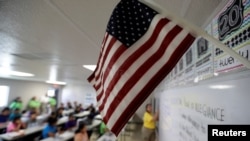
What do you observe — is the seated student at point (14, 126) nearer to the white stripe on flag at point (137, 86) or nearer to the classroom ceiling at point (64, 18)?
the classroom ceiling at point (64, 18)

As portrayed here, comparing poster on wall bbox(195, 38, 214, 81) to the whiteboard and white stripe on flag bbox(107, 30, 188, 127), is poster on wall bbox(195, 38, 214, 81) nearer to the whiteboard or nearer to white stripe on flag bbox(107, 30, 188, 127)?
the whiteboard

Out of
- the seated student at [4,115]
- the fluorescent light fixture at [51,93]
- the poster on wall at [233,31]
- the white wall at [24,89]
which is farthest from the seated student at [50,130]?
the fluorescent light fixture at [51,93]

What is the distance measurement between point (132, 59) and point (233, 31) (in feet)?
1.86

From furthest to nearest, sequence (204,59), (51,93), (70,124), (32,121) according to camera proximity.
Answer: (51,93) → (32,121) → (70,124) → (204,59)

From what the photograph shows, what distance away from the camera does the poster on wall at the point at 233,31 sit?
2.73 feet

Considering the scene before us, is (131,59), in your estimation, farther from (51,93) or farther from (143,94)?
(51,93)

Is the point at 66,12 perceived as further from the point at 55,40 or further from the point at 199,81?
the point at 199,81

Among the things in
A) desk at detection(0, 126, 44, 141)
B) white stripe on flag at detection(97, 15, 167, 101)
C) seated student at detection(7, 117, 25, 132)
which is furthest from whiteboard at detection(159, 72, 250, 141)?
seated student at detection(7, 117, 25, 132)

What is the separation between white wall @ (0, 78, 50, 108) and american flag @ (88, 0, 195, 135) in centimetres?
947

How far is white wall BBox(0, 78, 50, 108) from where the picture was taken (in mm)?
8913

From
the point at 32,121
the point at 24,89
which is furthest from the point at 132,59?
the point at 24,89

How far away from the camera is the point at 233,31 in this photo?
95cm

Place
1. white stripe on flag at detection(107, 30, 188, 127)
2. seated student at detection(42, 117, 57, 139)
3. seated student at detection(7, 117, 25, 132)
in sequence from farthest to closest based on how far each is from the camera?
seated student at detection(7, 117, 25, 132), seated student at detection(42, 117, 57, 139), white stripe on flag at detection(107, 30, 188, 127)

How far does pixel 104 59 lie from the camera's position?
102cm
